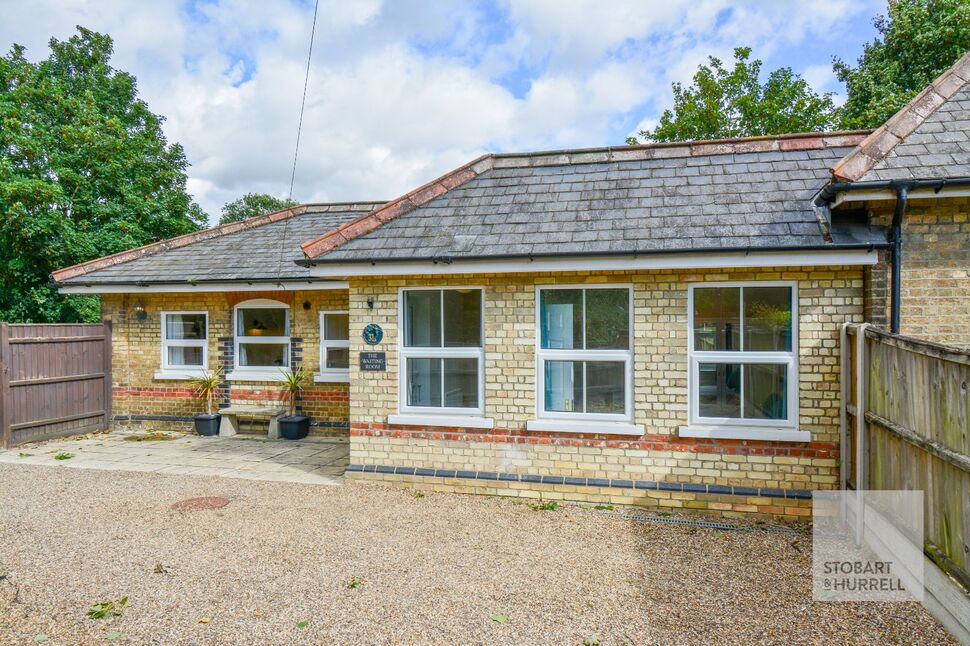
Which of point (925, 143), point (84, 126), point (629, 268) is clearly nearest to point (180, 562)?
point (629, 268)

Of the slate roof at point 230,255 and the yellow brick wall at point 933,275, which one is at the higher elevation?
the slate roof at point 230,255

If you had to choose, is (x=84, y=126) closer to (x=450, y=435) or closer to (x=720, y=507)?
(x=450, y=435)

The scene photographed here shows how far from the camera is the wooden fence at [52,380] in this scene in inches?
387

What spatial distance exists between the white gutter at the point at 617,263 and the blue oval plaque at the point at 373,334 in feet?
2.21

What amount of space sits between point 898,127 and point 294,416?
390 inches

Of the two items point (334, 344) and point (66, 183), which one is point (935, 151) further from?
point (66, 183)

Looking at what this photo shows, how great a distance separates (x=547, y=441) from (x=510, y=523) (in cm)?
110

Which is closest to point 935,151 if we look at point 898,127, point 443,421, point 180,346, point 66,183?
point 898,127

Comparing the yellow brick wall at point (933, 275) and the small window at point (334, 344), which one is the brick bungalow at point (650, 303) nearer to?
the yellow brick wall at point (933, 275)

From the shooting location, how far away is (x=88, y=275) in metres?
11.3

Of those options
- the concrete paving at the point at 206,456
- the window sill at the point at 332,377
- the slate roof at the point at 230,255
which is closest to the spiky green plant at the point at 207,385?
the concrete paving at the point at 206,456

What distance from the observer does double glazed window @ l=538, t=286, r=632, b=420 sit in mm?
6637

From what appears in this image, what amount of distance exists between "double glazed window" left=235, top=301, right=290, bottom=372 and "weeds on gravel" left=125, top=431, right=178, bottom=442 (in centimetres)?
181

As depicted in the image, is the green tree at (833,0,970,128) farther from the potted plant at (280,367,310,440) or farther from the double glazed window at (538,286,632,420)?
the potted plant at (280,367,310,440)
